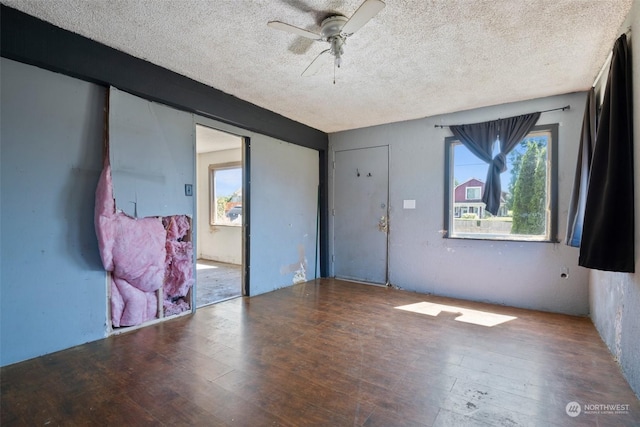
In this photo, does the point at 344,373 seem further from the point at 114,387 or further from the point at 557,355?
the point at 557,355

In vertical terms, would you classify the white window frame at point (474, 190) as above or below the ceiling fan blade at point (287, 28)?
below

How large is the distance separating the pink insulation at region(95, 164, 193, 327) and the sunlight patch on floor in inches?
105

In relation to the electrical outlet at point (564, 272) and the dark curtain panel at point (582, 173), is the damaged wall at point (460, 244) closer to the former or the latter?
the electrical outlet at point (564, 272)

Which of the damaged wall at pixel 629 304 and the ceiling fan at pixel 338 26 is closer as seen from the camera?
the ceiling fan at pixel 338 26

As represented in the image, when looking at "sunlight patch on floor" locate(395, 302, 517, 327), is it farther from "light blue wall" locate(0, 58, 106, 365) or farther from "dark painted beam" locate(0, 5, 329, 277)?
"light blue wall" locate(0, 58, 106, 365)

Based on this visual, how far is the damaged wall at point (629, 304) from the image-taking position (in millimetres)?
1979

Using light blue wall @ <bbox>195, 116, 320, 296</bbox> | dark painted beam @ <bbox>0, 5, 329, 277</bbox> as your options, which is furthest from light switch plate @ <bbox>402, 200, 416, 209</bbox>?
dark painted beam @ <bbox>0, 5, 329, 277</bbox>

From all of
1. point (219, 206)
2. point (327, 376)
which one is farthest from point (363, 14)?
point (219, 206)

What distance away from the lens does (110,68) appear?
2.68 metres

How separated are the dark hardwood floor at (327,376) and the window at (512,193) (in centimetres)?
114

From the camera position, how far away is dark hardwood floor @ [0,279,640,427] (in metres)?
1.78

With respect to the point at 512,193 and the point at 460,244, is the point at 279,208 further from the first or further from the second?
the point at 512,193

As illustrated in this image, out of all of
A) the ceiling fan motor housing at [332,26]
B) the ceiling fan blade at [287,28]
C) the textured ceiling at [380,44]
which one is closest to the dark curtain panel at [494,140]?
the textured ceiling at [380,44]

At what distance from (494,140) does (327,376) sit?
3.51 m
